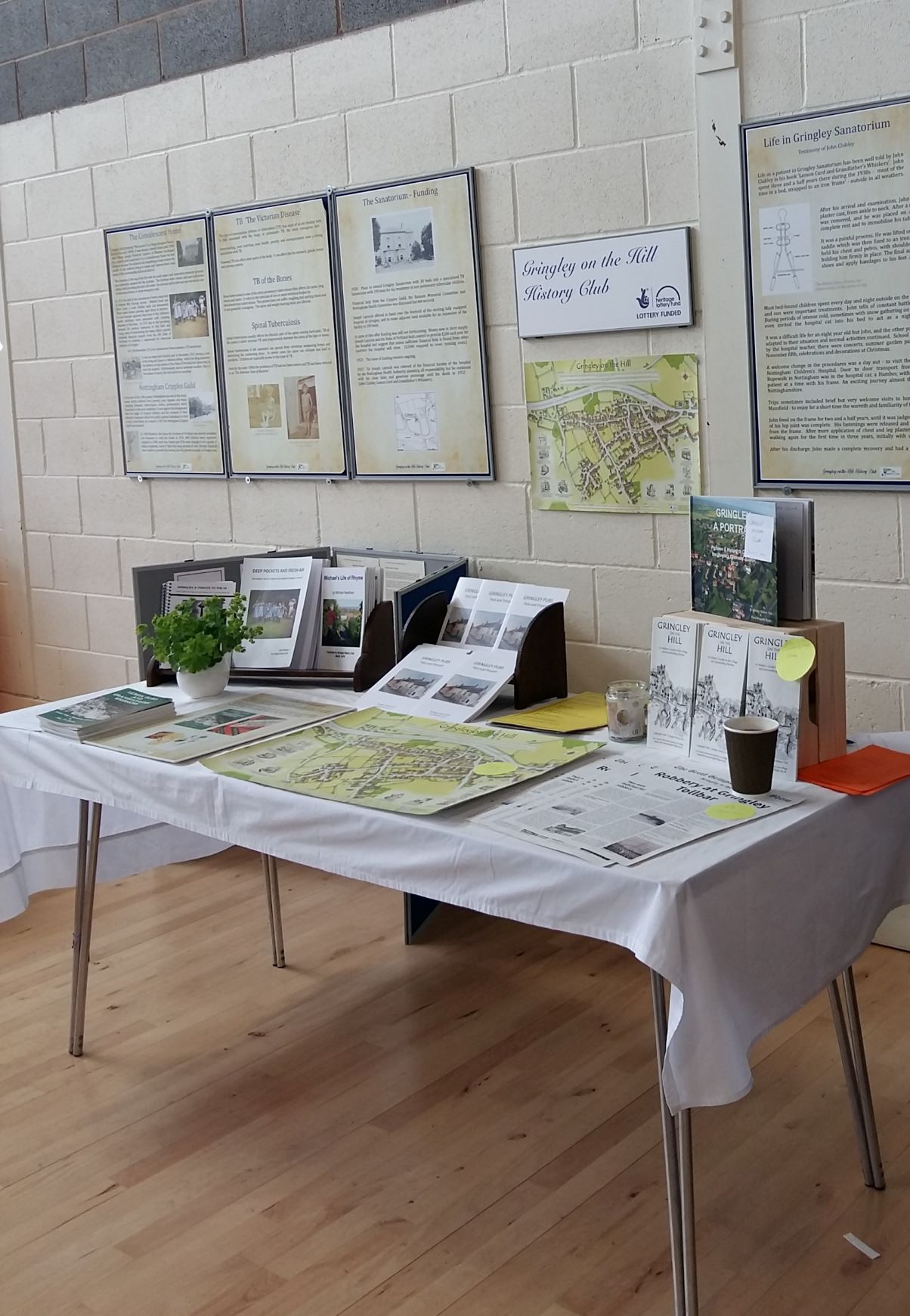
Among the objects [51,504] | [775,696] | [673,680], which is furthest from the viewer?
[51,504]

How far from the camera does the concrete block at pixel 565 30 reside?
2.90m

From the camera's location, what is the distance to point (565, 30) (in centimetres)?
298

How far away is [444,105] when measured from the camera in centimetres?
321

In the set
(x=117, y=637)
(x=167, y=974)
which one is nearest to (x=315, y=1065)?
(x=167, y=974)

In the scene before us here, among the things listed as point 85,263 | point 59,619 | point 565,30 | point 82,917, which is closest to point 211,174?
point 85,263

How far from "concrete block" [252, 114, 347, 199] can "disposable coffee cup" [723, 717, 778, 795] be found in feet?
7.01

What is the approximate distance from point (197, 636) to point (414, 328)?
108 cm

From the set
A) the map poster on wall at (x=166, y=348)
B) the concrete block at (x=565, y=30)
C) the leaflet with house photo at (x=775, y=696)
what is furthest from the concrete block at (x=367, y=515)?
the leaflet with house photo at (x=775, y=696)

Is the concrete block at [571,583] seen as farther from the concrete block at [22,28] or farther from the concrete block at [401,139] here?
the concrete block at [22,28]

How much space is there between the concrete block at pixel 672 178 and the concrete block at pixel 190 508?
155 cm

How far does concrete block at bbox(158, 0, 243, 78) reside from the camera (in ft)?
11.8

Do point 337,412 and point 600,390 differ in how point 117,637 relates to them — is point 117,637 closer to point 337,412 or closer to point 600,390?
point 337,412

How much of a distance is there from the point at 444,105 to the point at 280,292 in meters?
0.69

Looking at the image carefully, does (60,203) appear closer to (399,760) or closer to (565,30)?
(565,30)
